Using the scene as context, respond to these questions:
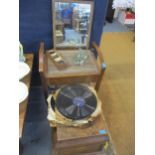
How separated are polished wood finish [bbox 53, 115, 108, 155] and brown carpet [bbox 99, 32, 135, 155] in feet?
1.64

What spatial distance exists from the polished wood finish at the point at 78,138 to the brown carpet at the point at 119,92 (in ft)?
1.64

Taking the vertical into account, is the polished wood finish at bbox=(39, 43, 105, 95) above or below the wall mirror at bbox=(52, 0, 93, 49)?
below

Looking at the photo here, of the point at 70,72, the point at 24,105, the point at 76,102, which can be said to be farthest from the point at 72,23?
the point at 24,105

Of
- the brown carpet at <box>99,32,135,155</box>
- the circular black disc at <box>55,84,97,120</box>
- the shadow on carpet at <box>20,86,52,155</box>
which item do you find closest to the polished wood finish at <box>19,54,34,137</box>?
the circular black disc at <box>55,84,97,120</box>

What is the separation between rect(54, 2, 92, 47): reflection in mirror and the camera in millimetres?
1376

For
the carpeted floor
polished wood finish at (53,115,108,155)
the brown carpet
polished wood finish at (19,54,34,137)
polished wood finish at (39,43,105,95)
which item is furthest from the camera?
the brown carpet

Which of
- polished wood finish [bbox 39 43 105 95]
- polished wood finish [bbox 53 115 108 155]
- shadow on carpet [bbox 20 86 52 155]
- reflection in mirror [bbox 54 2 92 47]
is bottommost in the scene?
shadow on carpet [bbox 20 86 52 155]

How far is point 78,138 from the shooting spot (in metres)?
1.11

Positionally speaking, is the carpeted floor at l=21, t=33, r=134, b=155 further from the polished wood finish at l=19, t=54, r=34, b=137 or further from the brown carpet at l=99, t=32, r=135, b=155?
the polished wood finish at l=19, t=54, r=34, b=137

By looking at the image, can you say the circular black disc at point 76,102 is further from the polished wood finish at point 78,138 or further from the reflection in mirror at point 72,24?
the reflection in mirror at point 72,24

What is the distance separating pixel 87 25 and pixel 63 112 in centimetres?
80
